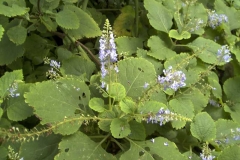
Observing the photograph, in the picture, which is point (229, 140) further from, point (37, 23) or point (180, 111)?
point (37, 23)

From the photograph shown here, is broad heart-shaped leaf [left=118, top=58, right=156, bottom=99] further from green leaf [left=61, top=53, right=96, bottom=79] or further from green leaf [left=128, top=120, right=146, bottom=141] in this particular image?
green leaf [left=61, top=53, right=96, bottom=79]

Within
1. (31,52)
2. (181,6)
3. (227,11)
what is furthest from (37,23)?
(227,11)

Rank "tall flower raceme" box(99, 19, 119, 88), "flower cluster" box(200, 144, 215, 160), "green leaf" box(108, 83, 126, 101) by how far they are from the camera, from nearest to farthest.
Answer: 1. "tall flower raceme" box(99, 19, 119, 88)
2. "green leaf" box(108, 83, 126, 101)
3. "flower cluster" box(200, 144, 215, 160)

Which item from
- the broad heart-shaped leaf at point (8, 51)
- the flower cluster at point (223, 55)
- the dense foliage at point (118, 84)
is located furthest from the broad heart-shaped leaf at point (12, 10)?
the flower cluster at point (223, 55)

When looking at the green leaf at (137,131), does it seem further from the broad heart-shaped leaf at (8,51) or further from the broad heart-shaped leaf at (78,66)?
the broad heart-shaped leaf at (8,51)

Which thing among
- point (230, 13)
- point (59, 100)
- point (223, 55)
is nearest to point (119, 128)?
point (59, 100)

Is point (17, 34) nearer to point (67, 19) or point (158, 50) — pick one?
point (67, 19)

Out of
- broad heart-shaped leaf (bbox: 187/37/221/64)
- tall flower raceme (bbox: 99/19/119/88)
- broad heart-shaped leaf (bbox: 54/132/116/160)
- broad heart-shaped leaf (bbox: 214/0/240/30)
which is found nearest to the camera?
tall flower raceme (bbox: 99/19/119/88)

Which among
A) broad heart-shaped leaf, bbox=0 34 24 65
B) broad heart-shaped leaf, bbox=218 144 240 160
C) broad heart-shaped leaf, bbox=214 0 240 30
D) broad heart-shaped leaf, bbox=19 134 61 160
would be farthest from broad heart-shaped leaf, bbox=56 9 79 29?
broad heart-shaped leaf, bbox=214 0 240 30
